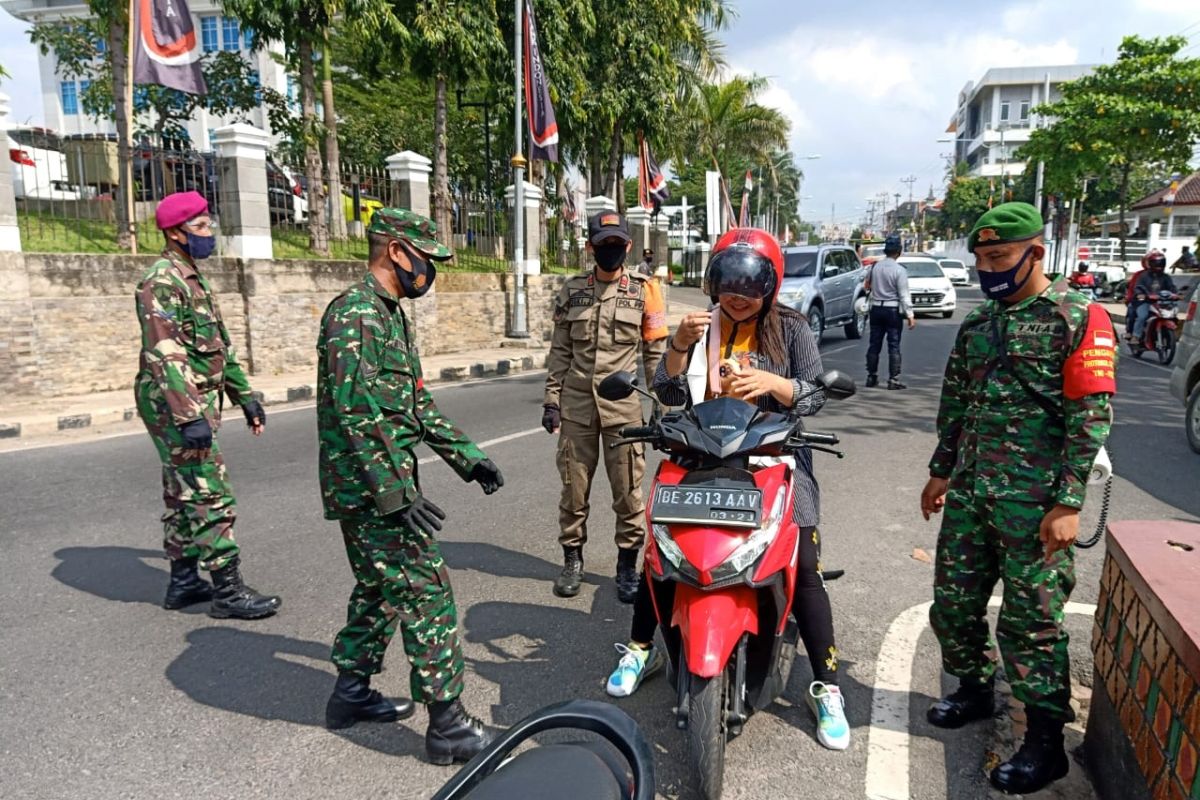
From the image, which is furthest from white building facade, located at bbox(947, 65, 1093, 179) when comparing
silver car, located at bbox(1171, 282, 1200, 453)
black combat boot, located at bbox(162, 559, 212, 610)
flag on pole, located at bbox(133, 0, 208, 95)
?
black combat boot, located at bbox(162, 559, 212, 610)

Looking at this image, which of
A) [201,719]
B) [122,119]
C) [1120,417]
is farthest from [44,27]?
[1120,417]

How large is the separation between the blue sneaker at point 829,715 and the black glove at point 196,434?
2.88 m

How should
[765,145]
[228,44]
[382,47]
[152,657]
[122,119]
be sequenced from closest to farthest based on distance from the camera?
1. [152,657]
2. [122,119]
3. [382,47]
4. [765,145]
5. [228,44]

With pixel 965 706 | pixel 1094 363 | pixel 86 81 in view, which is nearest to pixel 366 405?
pixel 1094 363

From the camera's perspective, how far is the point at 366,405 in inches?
102

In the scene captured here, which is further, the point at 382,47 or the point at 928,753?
the point at 382,47

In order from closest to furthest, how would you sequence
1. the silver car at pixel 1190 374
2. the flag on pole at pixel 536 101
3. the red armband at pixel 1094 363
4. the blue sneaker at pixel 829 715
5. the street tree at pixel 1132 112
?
the red armband at pixel 1094 363 → the blue sneaker at pixel 829 715 → the silver car at pixel 1190 374 → the flag on pole at pixel 536 101 → the street tree at pixel 1132 112

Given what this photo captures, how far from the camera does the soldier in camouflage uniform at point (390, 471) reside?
2.59 meters

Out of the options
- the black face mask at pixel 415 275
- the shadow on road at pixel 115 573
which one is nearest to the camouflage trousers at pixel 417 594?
the black face mask at pixel 415 275

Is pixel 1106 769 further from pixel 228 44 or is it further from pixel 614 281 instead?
pixel 228 44

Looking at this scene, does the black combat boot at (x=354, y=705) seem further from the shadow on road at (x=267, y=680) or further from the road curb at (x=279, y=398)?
the road curb at (x=279, y=398)

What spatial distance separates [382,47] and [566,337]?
1346 centimetres

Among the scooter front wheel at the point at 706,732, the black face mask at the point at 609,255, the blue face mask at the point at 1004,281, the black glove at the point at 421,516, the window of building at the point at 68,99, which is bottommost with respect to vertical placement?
the scooter front wheel at the point at 706,732

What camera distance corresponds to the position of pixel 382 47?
604 inches
